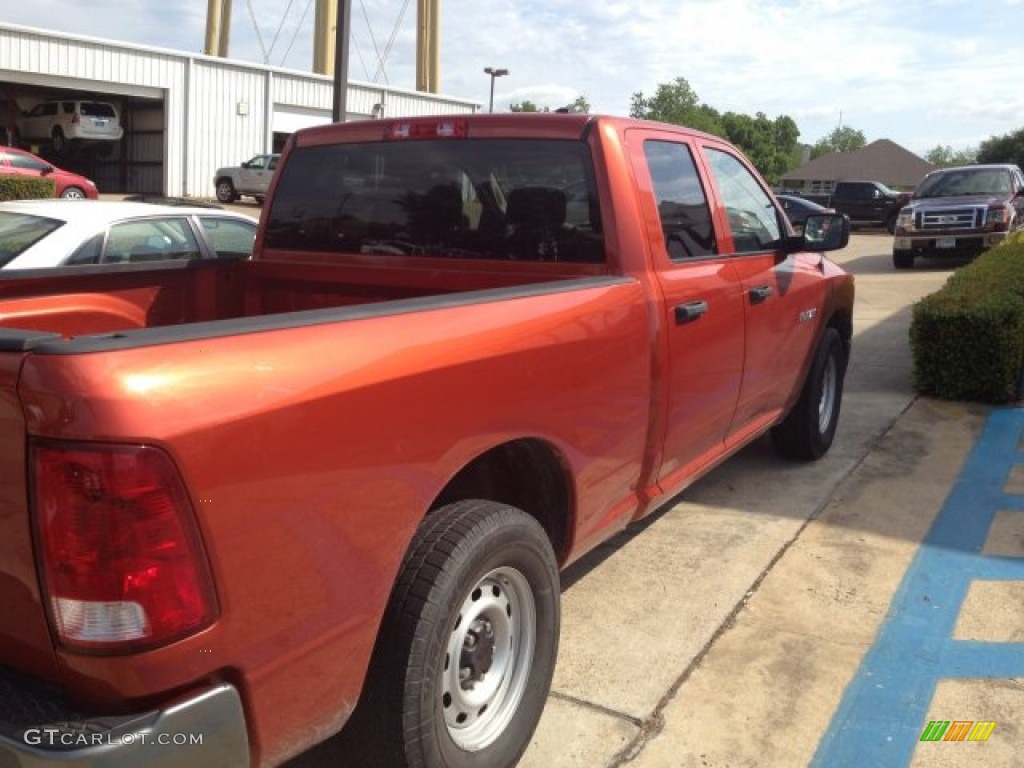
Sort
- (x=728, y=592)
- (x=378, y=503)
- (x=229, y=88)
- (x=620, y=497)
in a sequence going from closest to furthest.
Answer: (x=378, y=503)
(x=620, y=497)
(x=728, y=592)
(x=229, y=88)

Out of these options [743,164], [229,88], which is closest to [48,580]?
[743,164]

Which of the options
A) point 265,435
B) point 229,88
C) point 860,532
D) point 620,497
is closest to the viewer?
point 265,435

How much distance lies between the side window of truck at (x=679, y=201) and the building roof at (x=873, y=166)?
259 ft

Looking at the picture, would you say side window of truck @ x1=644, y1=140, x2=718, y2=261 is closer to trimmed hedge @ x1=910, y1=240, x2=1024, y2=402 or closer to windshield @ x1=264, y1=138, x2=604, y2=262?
windshield @ x1=264, y1=138, x2=604, y2=262

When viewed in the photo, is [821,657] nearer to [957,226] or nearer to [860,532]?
[860,532]

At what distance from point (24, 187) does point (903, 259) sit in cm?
1753

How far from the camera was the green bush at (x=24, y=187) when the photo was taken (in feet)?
62.7

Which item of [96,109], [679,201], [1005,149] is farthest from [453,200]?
[1005,149]

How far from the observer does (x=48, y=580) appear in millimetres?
1711

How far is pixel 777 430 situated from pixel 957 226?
12.7 m

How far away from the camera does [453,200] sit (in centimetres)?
370

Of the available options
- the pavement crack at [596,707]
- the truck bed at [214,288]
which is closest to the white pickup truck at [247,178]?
the truck bed at [214,288]

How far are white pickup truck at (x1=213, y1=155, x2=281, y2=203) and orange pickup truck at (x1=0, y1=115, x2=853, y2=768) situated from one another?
27216 millimetres

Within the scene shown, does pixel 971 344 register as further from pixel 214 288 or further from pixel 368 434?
pixel 368 434
